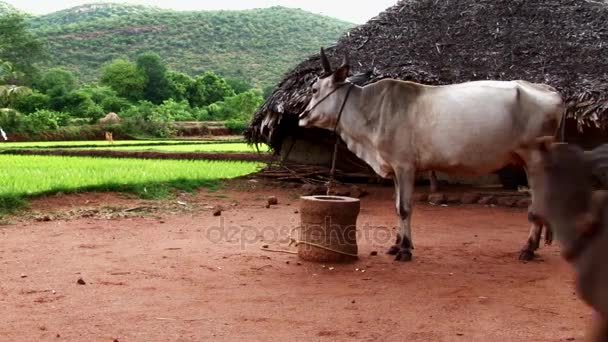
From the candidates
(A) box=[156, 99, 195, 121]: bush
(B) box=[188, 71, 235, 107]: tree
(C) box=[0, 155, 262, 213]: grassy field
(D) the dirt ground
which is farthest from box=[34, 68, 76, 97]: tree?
(D) the dirt ground

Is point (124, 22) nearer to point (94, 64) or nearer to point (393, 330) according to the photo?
point (94, 64)

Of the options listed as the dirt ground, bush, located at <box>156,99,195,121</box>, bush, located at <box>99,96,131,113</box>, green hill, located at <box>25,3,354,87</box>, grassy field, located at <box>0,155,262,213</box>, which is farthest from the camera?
green hill, located at <box>25,3,354,87</box>

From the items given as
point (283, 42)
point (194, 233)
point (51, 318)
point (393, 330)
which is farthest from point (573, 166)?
Result: point (283, 42)

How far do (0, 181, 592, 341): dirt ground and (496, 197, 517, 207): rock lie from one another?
1.35 metres

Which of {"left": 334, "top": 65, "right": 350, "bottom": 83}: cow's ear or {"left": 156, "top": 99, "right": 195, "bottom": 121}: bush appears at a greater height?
{"left": 334, "top": 65, "right": 350, "bottom": 83}: cow's ear

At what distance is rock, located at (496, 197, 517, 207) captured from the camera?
11.0 m

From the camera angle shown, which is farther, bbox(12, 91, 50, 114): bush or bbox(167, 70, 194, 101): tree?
bbox(167, 70, 194, 101): tree

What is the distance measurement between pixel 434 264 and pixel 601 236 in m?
6.07

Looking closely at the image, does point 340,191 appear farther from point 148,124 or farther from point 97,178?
point 148,124

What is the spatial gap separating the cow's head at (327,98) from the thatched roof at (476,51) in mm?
4014

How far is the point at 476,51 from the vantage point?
1265 cm

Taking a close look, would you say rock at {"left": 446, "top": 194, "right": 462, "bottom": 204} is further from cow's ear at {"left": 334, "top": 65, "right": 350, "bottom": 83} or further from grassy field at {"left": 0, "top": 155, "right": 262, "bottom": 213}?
cow's ear at {"left": 334, "top": 65, "right": 350, "bottom": 83}

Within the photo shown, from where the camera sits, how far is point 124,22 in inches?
3142

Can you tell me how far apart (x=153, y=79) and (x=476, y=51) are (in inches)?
1634
